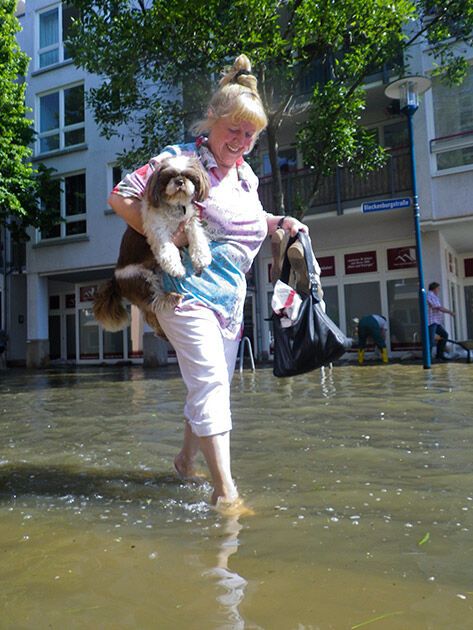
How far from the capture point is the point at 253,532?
196cm

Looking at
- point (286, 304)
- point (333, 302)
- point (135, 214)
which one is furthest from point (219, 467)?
point (333, 302)

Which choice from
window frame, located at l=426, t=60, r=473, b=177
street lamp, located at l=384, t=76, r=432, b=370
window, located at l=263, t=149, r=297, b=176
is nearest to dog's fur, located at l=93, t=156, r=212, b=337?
street lamp, located at l=384, t=76, r=432, b=370

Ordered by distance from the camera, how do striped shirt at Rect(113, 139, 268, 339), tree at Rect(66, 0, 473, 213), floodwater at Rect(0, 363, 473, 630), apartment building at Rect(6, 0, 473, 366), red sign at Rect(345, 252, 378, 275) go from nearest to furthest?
floodwater at Rect(0, 363, 473, 630) → striped shirt at Rect(113, 139, 268, 339) → tree at Rect(66, 0, 473, 213) → apartment building at Rect(6, 0, 473, 366) → red sign at Rect(345, 252, 378, 275)

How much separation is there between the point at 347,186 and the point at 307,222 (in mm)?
1506

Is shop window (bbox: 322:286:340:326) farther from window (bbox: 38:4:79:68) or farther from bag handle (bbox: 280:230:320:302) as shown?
bag handle (bbox: 280:230:320:302)

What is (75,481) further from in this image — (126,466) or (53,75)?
(53,75)

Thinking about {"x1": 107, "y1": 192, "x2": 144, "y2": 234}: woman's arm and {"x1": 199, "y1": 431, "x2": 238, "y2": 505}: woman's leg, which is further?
{"x1": 107, "y1": 192, "x2": 144, "y2": 234}: woman's arm

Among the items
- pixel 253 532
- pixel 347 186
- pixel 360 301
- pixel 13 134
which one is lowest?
pixel 253 532

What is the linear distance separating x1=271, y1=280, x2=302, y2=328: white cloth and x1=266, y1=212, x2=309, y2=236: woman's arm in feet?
1.07

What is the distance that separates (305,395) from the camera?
6.42m

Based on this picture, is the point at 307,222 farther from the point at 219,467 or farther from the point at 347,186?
the point at 219,467

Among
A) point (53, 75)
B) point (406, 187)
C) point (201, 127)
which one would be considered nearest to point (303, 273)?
point (201, 127)

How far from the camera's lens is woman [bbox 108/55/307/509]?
7.57 ft

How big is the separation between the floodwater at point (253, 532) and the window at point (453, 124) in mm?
11541
